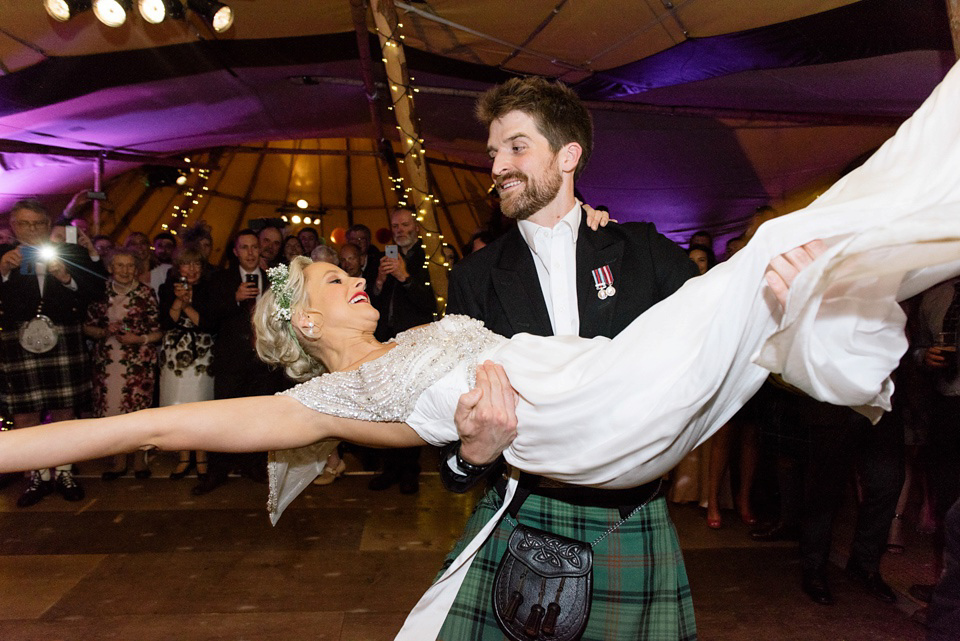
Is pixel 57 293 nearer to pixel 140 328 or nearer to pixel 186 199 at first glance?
pixel 140 328

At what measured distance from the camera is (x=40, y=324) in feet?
14.1

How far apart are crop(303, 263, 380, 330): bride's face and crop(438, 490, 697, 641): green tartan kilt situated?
30.3 inches

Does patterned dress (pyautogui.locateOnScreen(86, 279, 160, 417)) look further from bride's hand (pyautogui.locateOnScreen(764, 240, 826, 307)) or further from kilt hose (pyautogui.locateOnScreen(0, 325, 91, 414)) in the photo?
bride's hand (pyautogui.locateOnScreen(764, 240, 826, 307))

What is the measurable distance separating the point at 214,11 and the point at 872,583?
5016 mm

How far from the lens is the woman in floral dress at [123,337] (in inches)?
186

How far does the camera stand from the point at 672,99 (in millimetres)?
5812

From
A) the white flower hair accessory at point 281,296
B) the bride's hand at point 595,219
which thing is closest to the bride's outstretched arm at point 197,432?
the white flower hair accessory at point 281,296

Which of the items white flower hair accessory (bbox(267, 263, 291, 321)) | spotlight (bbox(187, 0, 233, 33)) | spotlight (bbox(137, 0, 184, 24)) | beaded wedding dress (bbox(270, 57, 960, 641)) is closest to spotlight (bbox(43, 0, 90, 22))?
spotlight (bbox(137, 0, 184, 24))

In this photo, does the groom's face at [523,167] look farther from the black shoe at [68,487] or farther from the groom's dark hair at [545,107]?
the black shoe at [68,487]

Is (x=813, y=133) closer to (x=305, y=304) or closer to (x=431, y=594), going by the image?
(x=305, y=304)

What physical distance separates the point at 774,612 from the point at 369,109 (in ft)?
20.6

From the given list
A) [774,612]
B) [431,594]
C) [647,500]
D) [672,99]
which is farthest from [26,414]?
[672,99]

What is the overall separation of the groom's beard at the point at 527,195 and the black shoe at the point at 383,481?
3318 mm

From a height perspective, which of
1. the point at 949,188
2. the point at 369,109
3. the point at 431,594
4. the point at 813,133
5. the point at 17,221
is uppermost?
the point at 369,109
